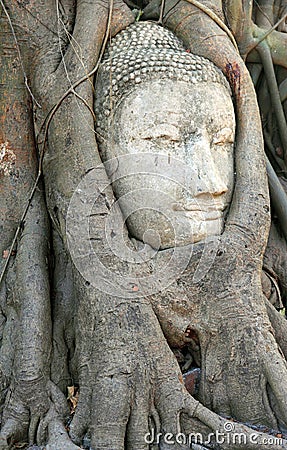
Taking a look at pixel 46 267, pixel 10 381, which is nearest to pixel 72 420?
pixel 10 381

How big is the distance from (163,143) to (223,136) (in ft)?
1.08

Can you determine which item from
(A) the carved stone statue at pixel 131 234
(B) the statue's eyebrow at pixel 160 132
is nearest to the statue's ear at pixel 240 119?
(A) the carved stone statue at pixel 131 234

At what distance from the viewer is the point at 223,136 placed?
3264 mm

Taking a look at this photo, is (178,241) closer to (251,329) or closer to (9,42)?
(251,329)

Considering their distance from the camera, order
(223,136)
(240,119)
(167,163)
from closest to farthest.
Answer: (167,163) < (223,136) < (240,119)

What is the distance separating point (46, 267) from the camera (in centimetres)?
322

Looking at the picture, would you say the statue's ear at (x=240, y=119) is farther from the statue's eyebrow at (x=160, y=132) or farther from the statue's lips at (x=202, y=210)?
the statue's eyebrow at (x=160, y=132)

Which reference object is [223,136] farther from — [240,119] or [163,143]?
[163,143]

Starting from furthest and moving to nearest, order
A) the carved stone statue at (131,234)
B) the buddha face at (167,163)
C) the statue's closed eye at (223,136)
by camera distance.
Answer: the statue's closed eye at (223,136)
the buddha face at (167,163)
the carved stone statue at (131,234)

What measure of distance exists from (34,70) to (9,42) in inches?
8.5

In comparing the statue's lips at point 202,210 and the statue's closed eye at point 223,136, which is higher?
the statue's closed eye at point 223,136

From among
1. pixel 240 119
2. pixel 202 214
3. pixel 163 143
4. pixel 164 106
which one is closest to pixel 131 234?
pixel 202 214

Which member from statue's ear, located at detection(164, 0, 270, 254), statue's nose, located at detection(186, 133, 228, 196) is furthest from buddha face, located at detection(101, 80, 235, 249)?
statue's ear, located at detection(164, 0, 270, 254)

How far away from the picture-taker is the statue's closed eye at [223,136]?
3.24 m
